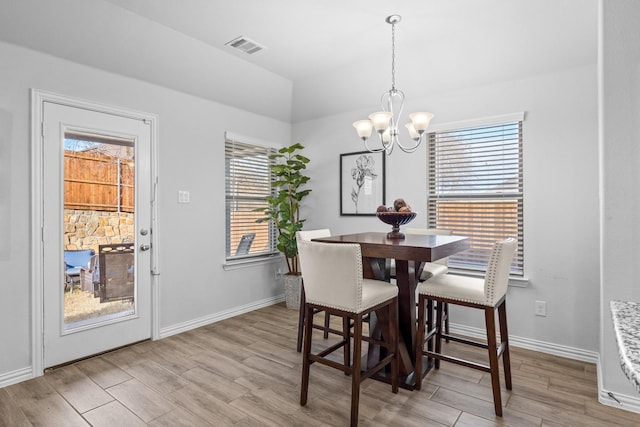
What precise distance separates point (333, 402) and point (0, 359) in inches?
92.0

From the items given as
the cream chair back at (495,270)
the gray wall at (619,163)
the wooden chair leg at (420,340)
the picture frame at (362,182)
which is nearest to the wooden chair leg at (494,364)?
the cream chair back at (495,270)

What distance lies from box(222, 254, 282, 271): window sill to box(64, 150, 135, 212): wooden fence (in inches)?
49.2

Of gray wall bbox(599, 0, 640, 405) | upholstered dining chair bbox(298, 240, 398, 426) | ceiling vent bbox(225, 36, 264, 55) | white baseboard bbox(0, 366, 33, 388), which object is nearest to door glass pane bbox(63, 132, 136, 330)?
white baseboard bbox(0, 366, 33, 388)

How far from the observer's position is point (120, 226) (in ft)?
10.3

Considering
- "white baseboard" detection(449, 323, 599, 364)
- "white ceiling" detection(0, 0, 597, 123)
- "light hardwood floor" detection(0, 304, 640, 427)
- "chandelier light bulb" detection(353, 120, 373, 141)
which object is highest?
"white ceiling" detection(0, 0, 597, 123)

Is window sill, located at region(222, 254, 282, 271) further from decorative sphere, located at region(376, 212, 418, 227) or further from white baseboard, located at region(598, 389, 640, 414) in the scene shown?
white baseboard, located at region(598, 389, 640, 414)

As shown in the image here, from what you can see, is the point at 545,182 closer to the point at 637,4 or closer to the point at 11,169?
the point at 637,4

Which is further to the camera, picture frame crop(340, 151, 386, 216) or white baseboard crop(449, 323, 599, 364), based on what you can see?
picture frame crop(340, 151, 386, 216)

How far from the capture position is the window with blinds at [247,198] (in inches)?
163

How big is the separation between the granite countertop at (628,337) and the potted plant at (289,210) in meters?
3.45

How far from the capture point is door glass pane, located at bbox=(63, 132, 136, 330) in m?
2.85

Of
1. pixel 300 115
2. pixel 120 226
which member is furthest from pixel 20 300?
pixel 300 115

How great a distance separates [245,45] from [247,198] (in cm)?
176

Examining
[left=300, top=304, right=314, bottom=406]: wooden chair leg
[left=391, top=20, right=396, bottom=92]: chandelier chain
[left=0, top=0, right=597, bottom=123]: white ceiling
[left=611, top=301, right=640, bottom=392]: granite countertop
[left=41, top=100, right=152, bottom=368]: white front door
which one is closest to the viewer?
[left=611, top=301, right=640, bottom=392]: granite countertop
